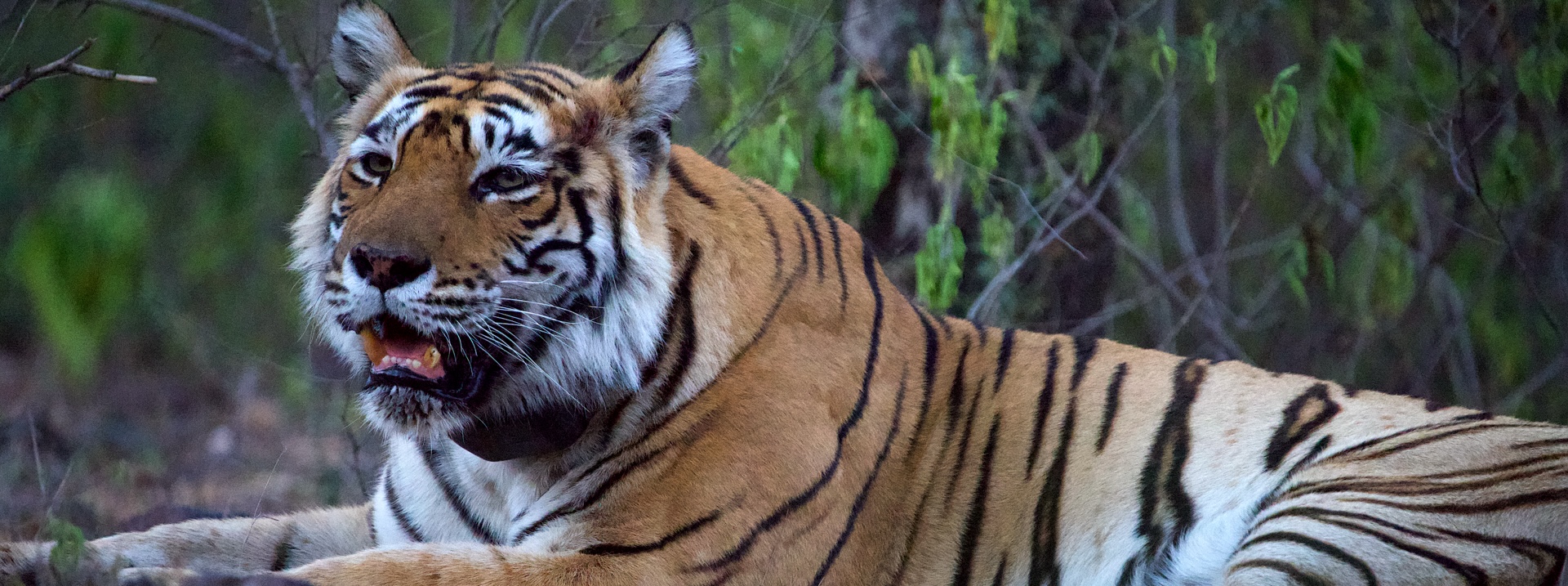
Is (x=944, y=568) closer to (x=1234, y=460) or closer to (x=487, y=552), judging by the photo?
(x=1234, y=460)

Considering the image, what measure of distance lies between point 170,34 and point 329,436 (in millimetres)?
2312

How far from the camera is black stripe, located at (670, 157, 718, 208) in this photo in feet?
9.40

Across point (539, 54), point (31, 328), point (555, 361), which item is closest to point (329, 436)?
point (539, 54)

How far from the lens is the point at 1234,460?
9.41 feet

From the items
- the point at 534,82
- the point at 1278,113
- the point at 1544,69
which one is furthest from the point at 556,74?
the point at 1544,69

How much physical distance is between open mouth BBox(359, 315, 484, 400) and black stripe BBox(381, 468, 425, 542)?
1.48 feet

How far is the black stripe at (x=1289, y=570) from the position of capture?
8.11 ft

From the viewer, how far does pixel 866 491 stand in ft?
9.43

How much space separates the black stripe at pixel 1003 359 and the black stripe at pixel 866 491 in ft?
0.77

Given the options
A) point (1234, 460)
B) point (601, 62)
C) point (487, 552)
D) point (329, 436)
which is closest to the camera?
point (487, 552)

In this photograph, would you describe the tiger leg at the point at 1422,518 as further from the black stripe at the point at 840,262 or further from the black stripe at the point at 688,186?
the black stripe at the point at 688,186

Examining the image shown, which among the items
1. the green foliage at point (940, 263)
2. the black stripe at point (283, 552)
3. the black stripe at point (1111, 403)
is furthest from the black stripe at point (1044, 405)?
the black stripe at point (283, 552)

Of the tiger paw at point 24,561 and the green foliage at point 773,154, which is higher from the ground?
the green foliage at point 773,154

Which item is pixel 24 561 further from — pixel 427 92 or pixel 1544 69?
pixel 1544 69
